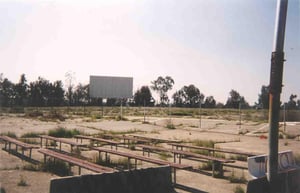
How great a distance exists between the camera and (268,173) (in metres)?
5.39

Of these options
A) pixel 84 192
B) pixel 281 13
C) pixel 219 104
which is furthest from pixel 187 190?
pixel 219 104

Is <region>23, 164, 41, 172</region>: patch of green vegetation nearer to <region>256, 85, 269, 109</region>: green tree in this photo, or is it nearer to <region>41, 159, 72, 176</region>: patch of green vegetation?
<region>41, 159, 72, 176</region>: patch of green vegetation

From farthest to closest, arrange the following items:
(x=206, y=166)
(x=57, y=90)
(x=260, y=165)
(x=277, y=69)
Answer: (x=57, y=90) < (x=206, y=166) < (x=260, y=165) < (x=277, y=69)

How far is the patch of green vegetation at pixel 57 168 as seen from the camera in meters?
8.01

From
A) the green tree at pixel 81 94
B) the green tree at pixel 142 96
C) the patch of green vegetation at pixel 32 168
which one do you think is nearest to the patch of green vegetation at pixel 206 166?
the patch of green vegetation at pixel 32 168

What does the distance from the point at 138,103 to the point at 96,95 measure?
60.8 m

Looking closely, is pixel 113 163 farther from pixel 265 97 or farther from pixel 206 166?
pixel 265 97

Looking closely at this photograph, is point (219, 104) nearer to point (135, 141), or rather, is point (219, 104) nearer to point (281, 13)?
point (135, 141)

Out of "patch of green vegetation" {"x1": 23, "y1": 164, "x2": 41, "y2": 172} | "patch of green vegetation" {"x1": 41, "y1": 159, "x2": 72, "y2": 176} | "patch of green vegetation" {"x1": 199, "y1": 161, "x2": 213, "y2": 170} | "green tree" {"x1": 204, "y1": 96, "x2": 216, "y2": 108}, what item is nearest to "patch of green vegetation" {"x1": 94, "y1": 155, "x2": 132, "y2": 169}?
"patch of green vegetation" {"x1": 41, "y1": 159, "x2": 72, "y2": 176}

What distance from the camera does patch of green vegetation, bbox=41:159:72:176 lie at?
8.01 meters

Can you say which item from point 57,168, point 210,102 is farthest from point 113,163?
point 210,102

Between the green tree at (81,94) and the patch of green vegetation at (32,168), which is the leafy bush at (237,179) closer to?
the patch of green vegetation at (32,168)

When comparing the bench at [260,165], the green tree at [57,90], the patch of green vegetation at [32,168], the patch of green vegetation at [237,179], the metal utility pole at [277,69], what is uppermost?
the green tree at [57,90]

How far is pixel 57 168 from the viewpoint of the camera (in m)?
8.23
